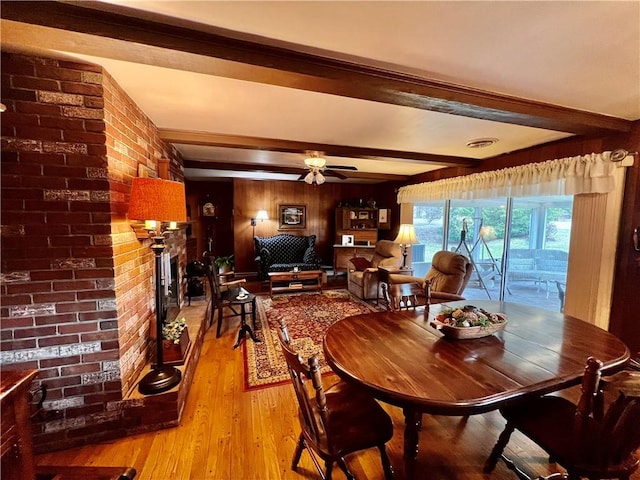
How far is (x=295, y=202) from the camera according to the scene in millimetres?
6957

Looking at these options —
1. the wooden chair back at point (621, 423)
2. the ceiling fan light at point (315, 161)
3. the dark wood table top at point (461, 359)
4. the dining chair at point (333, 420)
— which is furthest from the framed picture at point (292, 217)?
the wooden chair back at point (621, 423)

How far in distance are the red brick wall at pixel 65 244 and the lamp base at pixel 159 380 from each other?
4.7 inches

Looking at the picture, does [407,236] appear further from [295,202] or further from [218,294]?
[295,202]

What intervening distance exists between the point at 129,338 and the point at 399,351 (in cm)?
180

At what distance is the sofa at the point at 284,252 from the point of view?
588 cm

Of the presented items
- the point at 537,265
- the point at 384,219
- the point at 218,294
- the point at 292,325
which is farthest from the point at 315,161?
the point at 384,219

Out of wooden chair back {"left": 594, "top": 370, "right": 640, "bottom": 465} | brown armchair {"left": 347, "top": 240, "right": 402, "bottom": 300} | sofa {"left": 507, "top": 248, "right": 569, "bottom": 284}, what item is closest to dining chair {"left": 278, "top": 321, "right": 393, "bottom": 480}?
wooden chair back {"left": 594, "top": 370, "right": 640, "bottom": 465}

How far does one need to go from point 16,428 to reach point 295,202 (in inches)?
241

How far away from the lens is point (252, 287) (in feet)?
18.7

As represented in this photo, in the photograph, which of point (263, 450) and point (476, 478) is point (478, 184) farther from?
point (263, 450)

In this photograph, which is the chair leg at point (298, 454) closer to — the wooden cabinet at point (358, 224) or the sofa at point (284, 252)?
the sofa at point (284, 252)

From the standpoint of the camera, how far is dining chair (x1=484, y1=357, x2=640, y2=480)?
103cm

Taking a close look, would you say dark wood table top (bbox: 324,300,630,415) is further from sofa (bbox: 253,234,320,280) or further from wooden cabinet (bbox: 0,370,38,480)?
sofa (bbox: 253,234,320,280)

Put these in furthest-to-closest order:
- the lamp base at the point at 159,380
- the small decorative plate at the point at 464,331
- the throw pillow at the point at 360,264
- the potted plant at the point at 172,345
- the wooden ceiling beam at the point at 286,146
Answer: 1. the throw pillow at the point at 360,264
2. the wooden ceiling beam at the point at 286,146
3. the potted plant at the point at 172,345
4. the lamp base at the point at 159,380
5. the small decorative plate at the point at 464,331
